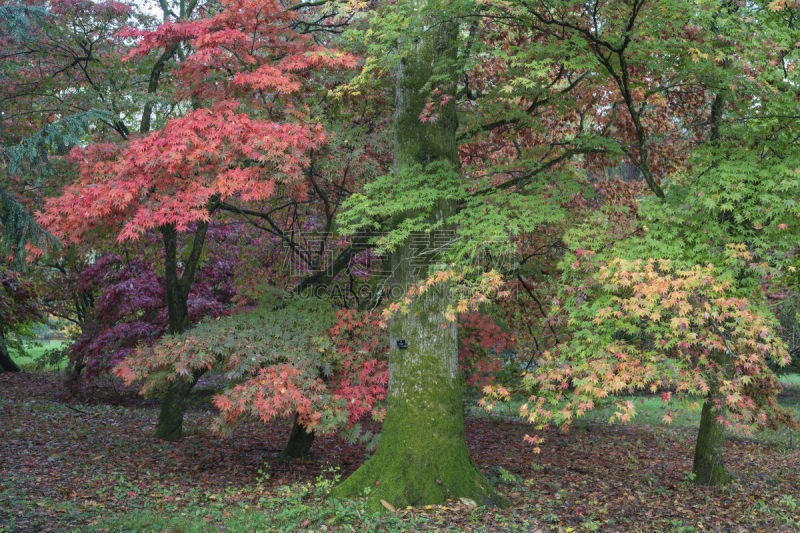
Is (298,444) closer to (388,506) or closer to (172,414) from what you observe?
(172,414)

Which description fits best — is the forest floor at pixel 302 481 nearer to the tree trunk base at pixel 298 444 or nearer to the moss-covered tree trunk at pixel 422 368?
the tree trunk base at pixel 298 444

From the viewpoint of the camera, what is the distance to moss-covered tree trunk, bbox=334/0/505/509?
7.11 metres

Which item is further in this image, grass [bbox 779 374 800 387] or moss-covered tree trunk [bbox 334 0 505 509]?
grass [bbox 779 374 800 387]

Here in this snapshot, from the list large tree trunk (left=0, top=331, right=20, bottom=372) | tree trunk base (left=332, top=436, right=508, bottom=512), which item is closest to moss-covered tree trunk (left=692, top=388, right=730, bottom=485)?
tree trunk base (left=332, top=436, right=508, bottom=512)

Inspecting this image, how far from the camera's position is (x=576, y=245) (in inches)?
277

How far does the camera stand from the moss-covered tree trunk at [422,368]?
23.3ft

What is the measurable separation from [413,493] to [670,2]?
241 inches

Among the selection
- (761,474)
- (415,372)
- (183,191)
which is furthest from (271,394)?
(761,474)

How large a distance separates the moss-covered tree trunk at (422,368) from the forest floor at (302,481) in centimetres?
36

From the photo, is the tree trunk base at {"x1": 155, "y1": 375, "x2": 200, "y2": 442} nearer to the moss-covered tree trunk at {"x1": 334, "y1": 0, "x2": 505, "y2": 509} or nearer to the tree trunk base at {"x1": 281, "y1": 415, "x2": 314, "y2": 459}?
the tree trunk base at {"x1": 281, "y1": 415, "x2": 314, "y2": 459}

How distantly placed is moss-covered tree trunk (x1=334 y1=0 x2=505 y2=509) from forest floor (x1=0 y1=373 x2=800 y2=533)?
363 mm

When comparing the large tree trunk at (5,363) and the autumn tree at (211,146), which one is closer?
the autumn tree at (211,146)

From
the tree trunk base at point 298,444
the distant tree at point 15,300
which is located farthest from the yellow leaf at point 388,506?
the distant tree at point 15,300

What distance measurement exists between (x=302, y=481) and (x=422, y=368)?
268cm
